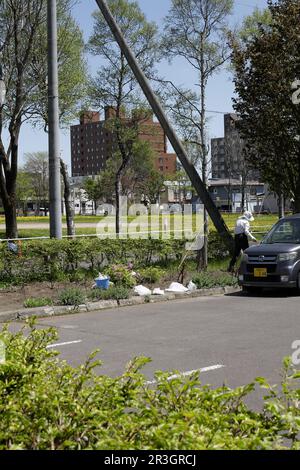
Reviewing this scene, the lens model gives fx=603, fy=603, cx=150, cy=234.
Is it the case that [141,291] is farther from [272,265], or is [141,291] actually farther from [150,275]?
[272,265]

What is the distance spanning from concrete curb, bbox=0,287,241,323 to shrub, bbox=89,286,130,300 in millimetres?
107

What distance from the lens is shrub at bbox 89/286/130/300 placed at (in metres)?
12.6

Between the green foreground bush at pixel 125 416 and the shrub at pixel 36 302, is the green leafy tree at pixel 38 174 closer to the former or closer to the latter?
the shrub at pixel 36 302

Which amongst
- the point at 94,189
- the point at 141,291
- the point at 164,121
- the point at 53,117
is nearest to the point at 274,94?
the point at 164,121

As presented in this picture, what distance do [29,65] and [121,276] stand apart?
13.2 m

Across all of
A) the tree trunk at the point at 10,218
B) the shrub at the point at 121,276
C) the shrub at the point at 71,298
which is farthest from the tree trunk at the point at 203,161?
the tree trunk at the point at 10,218

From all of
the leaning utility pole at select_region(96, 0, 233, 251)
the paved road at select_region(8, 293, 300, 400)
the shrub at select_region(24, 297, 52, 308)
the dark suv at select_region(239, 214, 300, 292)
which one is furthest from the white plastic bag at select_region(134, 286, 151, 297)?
the leaning utility pole at select_region(96, 0, 233, 251)

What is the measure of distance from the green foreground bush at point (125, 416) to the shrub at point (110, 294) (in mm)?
8905

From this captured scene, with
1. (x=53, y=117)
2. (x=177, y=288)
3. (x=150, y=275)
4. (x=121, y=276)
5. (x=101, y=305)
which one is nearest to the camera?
(x=101, y=305)

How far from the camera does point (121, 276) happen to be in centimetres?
1403

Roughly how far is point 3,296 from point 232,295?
209 inches

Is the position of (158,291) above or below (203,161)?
below

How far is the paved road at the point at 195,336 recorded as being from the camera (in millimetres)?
7305
